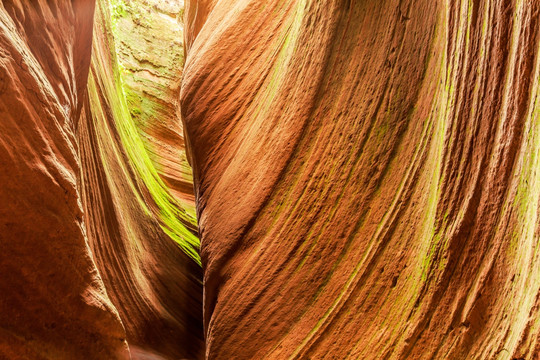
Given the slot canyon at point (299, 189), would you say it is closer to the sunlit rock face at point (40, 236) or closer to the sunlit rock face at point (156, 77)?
the sunlit rock face at point (40, 236)

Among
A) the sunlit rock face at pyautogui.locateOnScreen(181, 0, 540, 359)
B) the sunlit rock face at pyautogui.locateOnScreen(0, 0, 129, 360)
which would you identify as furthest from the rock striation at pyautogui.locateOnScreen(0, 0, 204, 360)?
the sunlit rock face at pyautogui.locateOnScreen(181, 0, 540, 359)

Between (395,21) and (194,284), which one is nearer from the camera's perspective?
(395,21)

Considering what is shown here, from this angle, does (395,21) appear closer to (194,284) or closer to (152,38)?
(194,284)

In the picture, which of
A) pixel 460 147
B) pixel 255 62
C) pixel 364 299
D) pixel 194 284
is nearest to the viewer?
pixel 460 147

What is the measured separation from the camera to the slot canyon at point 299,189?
2.29m

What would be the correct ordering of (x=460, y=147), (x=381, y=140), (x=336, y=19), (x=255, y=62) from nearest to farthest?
(x=460, y=147), (x=381, y=140), (x=336, y=19), (x=255, y=62)

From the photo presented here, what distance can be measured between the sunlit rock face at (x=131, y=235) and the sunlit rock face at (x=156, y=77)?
9.81 ft

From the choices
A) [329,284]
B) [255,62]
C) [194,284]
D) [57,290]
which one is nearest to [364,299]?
[329,284]

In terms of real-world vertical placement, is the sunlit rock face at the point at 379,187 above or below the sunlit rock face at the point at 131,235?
above

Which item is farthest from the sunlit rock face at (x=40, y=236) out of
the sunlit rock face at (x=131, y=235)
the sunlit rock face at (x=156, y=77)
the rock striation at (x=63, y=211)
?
the sunlit rock face at (x=156, y=77)

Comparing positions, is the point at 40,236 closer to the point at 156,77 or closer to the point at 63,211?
the point at 63,211

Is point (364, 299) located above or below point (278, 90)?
below

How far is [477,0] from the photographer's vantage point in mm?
2703

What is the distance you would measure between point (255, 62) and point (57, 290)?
3.49 m
